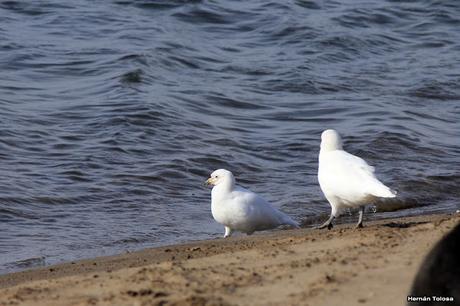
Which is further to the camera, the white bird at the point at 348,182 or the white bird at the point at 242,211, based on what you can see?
the white bird at the point at 242,211

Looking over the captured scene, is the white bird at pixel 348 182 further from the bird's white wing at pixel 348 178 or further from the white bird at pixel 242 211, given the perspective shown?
the white bird at pixel 242 211

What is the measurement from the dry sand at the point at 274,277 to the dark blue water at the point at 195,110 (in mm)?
2138

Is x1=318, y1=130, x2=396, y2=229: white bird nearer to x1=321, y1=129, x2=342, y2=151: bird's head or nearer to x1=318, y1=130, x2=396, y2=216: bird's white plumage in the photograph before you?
x1=318, y1=130, x2=396, y2=216: bird's white plumage

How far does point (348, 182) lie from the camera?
26.0ft

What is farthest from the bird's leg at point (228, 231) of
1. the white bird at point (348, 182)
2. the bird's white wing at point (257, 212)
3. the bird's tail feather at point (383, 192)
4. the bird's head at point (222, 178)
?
the bird's tail feather at point (383, 192)

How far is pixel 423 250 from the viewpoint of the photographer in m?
6.47

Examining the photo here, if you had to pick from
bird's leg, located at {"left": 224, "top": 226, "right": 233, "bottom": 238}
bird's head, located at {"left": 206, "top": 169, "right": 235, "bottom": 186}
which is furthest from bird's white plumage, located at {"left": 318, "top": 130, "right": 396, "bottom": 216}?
bird's leg, located at {"left": 224, "top": 226, "right": 233, "bottom": 238}

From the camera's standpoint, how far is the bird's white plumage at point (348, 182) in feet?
25.5

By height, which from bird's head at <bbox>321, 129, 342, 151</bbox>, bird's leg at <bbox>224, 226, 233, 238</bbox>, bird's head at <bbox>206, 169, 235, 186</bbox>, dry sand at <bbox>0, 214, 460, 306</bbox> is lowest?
bird's leg at <bbox>224, 226, 233, 238</bbox>

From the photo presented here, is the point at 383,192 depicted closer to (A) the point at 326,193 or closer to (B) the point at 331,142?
(A) the point at 326,193

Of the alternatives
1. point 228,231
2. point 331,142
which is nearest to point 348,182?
point 331,142

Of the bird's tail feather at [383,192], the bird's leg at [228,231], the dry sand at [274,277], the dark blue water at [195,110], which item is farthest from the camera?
the dark blue water at [195,110]

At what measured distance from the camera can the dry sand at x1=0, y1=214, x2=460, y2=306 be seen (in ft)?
18.3

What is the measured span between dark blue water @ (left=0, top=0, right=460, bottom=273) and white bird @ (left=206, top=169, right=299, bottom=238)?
0.67 meters
